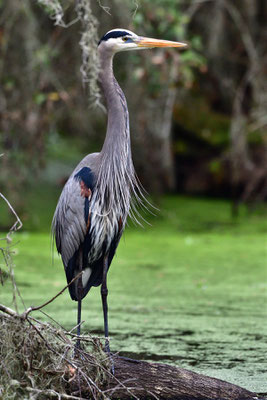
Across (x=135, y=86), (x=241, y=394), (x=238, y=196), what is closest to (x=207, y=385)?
(x=241, y=394)

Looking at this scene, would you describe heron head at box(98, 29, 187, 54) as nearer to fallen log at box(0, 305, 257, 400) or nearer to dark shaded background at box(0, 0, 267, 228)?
fallen log at box(0, 305, 257, 400)

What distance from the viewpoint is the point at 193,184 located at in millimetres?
9703

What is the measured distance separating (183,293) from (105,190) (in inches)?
82.5

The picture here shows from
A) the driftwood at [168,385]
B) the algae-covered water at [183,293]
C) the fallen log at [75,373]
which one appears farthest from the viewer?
the algae-covered water at [183,293]

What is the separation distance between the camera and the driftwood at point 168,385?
334 cm

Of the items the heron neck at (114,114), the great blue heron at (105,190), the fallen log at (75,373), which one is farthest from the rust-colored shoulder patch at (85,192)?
the fallen log at (75,373)

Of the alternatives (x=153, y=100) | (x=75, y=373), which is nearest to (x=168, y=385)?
(x=75, y=373)

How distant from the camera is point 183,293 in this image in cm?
577

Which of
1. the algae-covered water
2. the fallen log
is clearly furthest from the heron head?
the fallen log

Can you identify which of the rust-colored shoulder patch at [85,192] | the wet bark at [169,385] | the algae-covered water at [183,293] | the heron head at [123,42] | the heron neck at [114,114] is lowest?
the algae-covered water at [183,293]

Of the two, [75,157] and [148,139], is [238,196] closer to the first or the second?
[148,139]

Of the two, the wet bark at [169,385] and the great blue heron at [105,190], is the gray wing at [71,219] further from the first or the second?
the wet bark at [169,385]

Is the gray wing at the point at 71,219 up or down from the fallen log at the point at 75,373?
up

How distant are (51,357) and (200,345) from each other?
1.59 meters
